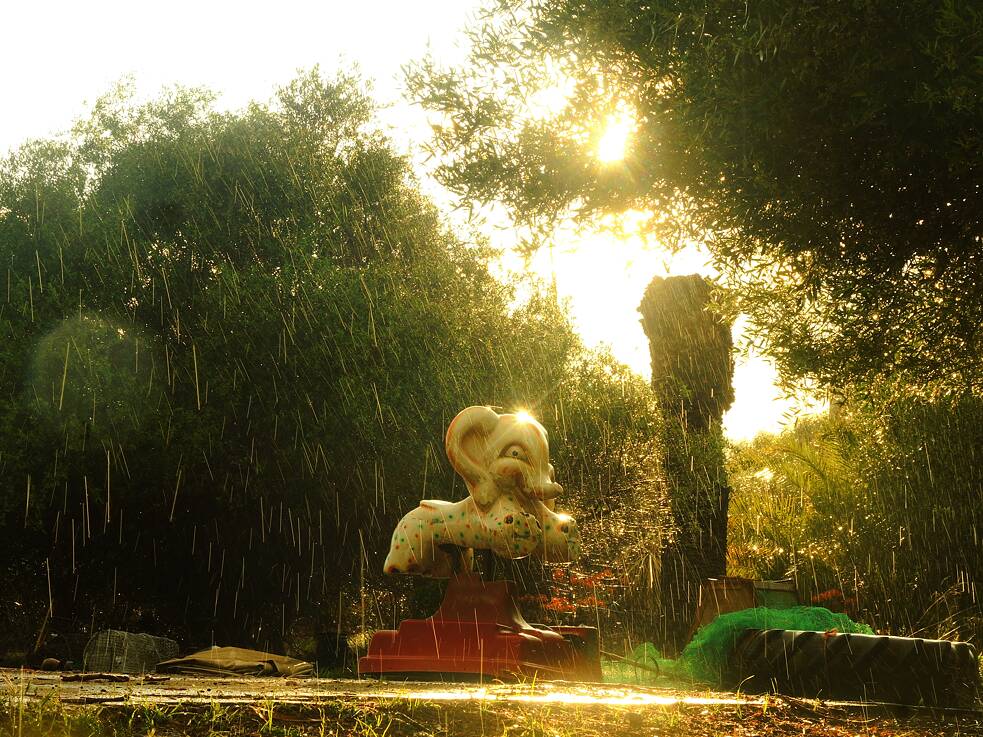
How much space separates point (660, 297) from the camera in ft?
57.3

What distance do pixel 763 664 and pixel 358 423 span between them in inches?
331

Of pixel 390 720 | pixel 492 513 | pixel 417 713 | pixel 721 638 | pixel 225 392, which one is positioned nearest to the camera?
pixel 390 720

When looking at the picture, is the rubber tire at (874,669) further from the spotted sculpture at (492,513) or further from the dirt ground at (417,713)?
the spotted sculpture at (492,513)

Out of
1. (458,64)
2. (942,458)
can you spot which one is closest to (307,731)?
(458,64)

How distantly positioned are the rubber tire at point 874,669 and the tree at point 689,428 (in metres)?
8.96

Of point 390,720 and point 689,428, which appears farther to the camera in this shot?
point 689,428

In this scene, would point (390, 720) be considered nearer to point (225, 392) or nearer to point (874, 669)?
point (874, 669)

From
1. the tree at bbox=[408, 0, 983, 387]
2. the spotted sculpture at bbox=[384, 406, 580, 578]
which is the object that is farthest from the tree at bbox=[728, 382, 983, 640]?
the spotted sculpture at bbox=[384, 406, 580, 578]

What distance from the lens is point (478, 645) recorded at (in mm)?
7062

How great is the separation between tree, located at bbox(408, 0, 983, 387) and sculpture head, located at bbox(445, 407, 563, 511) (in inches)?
78.2

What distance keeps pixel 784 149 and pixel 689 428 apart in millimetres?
10103

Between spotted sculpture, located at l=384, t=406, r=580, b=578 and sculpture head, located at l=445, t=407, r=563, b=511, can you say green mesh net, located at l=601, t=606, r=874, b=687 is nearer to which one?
spotted sculpture, located at l=384, t=406, r=580, b=578

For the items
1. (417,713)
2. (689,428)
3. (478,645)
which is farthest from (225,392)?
(417,713)

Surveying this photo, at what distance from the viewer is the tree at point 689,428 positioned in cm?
1574
